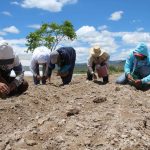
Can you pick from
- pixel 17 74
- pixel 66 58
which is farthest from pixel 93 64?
pixel 17 74

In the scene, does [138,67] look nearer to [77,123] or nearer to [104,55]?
[104,55]

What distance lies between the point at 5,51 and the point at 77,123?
2.15 metres

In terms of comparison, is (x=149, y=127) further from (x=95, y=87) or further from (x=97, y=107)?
(x=95, y=87)

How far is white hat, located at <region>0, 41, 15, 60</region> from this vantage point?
654 centimetres

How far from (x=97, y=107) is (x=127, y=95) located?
1.38m

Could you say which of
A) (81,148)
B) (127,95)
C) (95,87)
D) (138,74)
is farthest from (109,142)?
(138,74)

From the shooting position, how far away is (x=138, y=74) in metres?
9.21

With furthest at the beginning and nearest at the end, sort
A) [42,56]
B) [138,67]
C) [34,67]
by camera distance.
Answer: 1. [34,67]
2. [42,56]
3. [138,67]

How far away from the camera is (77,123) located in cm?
497

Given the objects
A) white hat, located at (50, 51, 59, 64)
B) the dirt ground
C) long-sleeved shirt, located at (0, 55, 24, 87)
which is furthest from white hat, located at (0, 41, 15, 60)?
white hat, located at (50, 51, 59, 64)

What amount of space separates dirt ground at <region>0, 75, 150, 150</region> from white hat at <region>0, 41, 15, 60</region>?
0.68 m

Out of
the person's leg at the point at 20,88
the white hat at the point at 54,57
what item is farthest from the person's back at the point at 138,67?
the person's leg at the point at 20,88

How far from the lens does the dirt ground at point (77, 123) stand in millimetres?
4477

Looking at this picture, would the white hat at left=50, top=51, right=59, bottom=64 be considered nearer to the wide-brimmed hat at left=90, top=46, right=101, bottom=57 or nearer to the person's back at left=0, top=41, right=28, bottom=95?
the wide-brimmed hat at left=90, top=46, right=101, bottom=57
